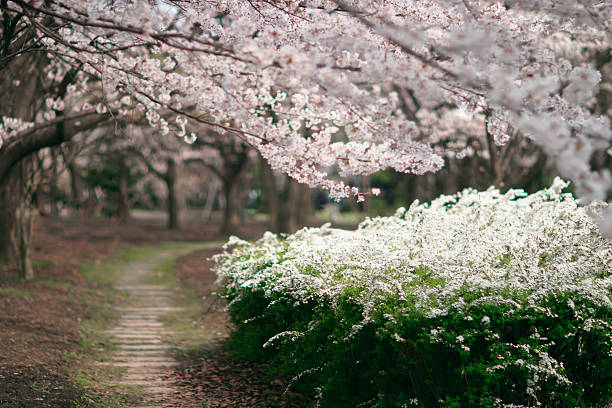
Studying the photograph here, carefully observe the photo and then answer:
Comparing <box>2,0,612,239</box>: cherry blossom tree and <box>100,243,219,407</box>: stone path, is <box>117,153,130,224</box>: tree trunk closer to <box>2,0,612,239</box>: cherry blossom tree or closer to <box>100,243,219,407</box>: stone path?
<box>100,243,219,407</box>: stone path

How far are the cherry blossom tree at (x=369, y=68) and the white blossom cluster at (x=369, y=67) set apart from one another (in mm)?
12

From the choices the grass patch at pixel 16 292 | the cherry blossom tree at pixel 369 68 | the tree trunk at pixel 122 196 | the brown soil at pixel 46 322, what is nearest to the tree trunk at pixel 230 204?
the brown soil at pixel 46 322

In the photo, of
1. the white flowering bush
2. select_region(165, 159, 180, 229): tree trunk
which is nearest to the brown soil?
the white flowering bush

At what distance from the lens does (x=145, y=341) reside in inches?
312

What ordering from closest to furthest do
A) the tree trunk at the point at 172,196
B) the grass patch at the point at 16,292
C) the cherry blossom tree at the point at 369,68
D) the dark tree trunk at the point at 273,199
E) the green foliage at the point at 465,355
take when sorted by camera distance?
the cherry blossom tree at the point at 369,68
the green foliage at the point at 465,355
the grass patch at the point at 16,292
the dark tree trunk at the point at 273,199
the tree trunk at the point at 172,196

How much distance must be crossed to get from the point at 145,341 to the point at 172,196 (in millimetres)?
18940

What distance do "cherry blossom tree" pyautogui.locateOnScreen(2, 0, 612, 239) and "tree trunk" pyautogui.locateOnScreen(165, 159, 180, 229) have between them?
20.0m

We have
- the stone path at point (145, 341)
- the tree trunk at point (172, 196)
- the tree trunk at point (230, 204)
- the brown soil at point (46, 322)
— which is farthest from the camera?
the tree trunk at point (172, 196)

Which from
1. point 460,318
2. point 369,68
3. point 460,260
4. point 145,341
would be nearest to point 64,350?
point 145,341

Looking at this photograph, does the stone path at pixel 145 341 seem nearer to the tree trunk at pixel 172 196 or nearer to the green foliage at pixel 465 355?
the green foliage at pixel 465 355

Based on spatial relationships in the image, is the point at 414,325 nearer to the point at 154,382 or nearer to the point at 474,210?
the point at 474,210

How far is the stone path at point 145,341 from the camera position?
19.8 ft

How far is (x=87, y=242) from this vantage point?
18906mm

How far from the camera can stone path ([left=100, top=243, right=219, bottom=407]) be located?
604 cm
